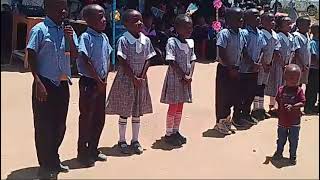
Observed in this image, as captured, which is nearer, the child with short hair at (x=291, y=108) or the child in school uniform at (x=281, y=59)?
the child with short hair at (x=291, y=108)

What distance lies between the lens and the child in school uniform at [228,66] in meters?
6.07

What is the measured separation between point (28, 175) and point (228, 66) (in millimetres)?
2702

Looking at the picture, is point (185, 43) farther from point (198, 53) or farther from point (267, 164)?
point (198, 53)

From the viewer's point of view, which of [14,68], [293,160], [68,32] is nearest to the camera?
[68,32]

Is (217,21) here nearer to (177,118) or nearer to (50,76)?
(177,118)

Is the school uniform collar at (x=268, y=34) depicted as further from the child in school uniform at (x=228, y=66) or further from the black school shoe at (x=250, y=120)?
the black school shoe at (x=250, y=120)

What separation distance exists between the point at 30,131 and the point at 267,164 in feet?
8.68

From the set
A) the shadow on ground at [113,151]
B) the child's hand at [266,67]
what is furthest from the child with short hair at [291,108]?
the child's hand at [266,67]

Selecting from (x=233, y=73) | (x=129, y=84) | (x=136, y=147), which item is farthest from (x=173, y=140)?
(x=233, y=73)

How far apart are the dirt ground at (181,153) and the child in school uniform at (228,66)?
224 millimetres

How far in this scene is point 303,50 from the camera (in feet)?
24.2

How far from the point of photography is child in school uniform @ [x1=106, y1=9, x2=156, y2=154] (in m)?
5.18

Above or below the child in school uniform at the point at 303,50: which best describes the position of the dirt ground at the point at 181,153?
below

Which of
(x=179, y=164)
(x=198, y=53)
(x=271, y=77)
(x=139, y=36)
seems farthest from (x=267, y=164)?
(x=198, y=53)
